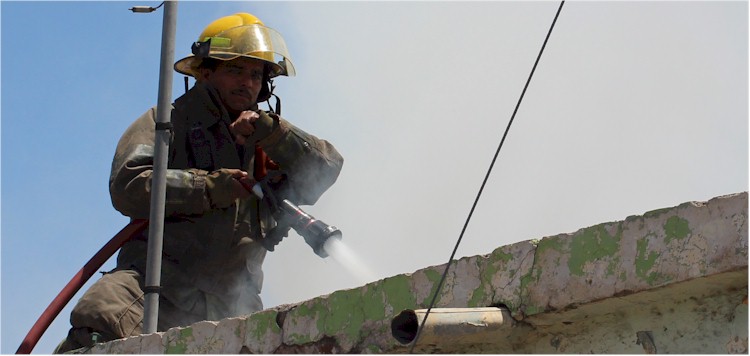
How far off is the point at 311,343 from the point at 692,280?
170 cm

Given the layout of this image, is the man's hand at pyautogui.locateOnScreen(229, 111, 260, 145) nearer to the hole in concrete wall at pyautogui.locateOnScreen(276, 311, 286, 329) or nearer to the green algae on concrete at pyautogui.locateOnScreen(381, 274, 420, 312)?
the hole in concrete wall at pyautogui.locateOnScreen(276, 311, 286, 329)

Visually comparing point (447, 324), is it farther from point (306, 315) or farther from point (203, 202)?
point (203, 202)

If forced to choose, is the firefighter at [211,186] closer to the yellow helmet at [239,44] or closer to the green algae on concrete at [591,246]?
the yellow helmet at [239,44]

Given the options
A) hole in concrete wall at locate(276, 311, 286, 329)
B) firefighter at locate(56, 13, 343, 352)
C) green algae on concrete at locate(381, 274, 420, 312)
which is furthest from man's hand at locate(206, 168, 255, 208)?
green algae on concrete at locate(381, 274, 420, 312)

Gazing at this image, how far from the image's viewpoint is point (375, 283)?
187 inches

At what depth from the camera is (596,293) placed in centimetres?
404

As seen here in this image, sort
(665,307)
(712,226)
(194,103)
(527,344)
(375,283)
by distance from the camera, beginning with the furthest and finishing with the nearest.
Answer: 1. (194,103)
2. (375,283)
3. (527,344)
4. (665,307)
5. (712,226)

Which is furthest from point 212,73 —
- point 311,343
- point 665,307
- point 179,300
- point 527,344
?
point 665,307

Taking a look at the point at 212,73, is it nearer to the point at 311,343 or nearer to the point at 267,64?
the point at 267,64

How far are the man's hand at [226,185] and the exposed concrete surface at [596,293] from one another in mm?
1581

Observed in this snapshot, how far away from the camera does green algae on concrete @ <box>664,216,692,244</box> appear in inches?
149

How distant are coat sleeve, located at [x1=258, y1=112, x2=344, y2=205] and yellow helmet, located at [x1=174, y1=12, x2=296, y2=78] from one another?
17.9 inches

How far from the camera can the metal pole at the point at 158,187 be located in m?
6.21

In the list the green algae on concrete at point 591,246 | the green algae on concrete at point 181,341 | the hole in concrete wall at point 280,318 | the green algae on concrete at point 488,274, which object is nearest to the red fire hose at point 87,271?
the green algae on concrete at point 181,341
